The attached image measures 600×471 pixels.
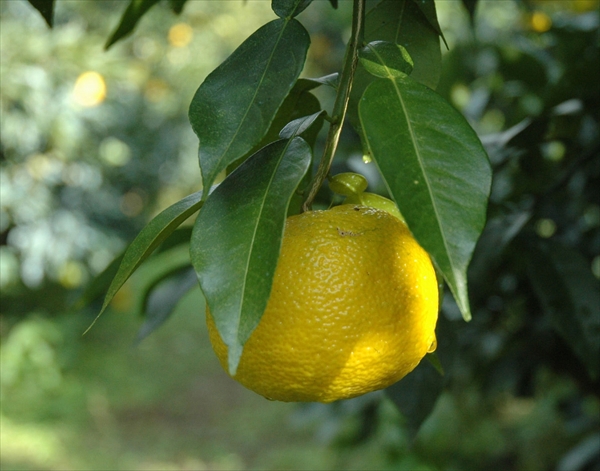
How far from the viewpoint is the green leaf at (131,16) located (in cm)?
61

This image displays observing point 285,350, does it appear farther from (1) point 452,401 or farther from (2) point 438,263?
(1) point 452,401

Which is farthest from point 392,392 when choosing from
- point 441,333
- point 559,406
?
point 559,406

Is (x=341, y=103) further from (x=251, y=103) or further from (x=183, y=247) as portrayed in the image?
(x=183, y=247)

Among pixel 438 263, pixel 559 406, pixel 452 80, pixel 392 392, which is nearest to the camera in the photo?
pixel 438 263

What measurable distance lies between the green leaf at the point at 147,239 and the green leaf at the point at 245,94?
1.5 inches

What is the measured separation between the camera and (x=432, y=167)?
324mm

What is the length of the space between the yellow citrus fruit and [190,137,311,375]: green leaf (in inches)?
1.5

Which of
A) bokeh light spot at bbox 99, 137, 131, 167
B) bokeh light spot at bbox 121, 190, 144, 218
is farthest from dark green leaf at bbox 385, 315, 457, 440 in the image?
bokeh light spot at bbox 121, 190, 144, 218

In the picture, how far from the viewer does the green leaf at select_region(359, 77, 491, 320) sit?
295mm

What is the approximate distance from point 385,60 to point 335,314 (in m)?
0.15

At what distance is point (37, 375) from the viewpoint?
310 centimetres

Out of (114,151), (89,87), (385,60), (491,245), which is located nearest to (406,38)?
(385,60)

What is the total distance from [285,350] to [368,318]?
1.9 inches

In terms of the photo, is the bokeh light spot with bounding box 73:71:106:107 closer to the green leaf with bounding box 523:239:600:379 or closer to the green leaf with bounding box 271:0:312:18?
the green leaf with bounding box 523:239:600:379
